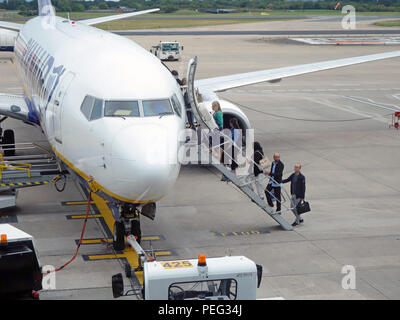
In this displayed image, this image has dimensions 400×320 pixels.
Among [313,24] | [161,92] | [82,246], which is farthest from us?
[313,24]

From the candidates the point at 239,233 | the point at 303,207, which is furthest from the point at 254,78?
the point at 239,233

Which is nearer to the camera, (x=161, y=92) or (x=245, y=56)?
(x=161, y=92)

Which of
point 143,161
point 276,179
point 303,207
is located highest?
point 143,161

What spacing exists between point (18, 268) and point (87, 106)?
4.36 metres

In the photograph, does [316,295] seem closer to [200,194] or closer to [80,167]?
[80,167]

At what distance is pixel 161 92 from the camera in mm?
14734

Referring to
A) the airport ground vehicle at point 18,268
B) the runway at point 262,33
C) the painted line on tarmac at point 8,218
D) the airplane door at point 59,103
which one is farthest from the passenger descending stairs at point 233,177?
the runway at point 262,33

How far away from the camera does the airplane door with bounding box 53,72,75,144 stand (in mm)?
15773

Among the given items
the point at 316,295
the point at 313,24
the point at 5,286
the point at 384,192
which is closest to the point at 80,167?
the point at 5,286

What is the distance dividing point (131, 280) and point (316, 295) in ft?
12.2

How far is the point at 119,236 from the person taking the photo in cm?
1513

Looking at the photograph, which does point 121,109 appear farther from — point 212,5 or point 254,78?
point 212,5

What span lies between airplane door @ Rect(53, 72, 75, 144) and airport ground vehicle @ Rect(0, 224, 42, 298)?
4271 millimetres

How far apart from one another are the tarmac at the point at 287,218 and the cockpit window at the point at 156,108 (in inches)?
121
